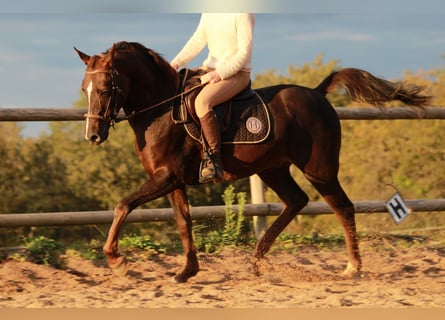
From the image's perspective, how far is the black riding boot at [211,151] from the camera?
6.09m

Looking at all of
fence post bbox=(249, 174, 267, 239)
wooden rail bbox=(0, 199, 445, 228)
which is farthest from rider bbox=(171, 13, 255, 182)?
fence post bbox=(249, 174, 267, 239)

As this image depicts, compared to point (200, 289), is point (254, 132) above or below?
above

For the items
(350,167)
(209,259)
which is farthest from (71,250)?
(350,167)

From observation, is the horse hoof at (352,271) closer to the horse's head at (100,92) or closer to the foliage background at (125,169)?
the horse's head at (100,92)

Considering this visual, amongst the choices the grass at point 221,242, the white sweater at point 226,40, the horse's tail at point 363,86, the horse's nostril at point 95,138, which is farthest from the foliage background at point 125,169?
the horse's nostril at point 95,138

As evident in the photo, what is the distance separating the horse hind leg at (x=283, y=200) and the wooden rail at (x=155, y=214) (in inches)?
42.5

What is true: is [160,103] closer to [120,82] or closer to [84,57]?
[120,82]

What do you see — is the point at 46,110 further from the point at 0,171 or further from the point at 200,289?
the point at 0,171

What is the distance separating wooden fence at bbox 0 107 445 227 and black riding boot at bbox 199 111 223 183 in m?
1.75

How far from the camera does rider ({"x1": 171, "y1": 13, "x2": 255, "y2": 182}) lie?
609 cm

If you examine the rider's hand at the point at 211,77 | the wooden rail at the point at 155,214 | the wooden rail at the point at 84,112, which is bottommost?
the wooden rail at the point at 155,214

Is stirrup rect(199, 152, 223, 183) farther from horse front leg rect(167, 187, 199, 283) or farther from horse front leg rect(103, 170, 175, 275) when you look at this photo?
horse front leg rect(167, 187, 199, 283)

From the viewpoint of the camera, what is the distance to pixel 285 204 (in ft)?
22.8

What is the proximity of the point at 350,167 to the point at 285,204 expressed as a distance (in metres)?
13.1
